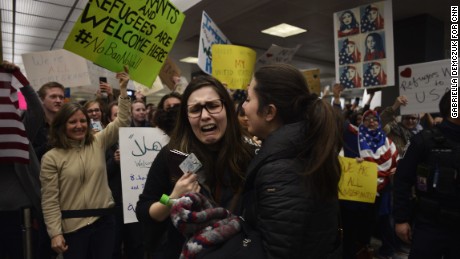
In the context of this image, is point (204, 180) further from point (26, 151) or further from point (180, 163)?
point (26, 151)

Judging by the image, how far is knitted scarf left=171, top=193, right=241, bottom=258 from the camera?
101 cm

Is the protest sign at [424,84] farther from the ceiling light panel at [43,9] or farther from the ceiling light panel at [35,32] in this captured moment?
the ceiling light panel at [35,32]

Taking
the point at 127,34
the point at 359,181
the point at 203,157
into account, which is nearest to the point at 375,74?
the point at 359,181

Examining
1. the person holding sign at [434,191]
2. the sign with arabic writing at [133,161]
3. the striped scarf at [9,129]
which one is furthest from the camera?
the sign with arabic writing at [133,161]

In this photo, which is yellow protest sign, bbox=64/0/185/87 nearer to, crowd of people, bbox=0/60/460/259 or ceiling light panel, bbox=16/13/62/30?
crowd of people, bbox=0/60/460/259

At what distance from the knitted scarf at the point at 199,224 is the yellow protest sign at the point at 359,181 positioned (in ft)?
7.20

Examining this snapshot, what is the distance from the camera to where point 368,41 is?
367cm

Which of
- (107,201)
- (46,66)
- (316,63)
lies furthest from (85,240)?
(316,63)

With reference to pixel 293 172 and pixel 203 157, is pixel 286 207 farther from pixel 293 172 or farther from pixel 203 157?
pixel 203 157

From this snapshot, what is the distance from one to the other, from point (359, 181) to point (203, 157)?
2.08m

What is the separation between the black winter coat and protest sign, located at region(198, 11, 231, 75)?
2449 millimetres

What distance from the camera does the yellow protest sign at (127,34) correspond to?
Result: 2.26m

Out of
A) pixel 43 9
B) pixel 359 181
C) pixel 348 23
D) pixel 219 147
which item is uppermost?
pixel 43 9

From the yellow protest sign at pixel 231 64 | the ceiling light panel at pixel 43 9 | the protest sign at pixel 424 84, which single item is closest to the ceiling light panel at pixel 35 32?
the ceiling light panel at pixel 43 9
